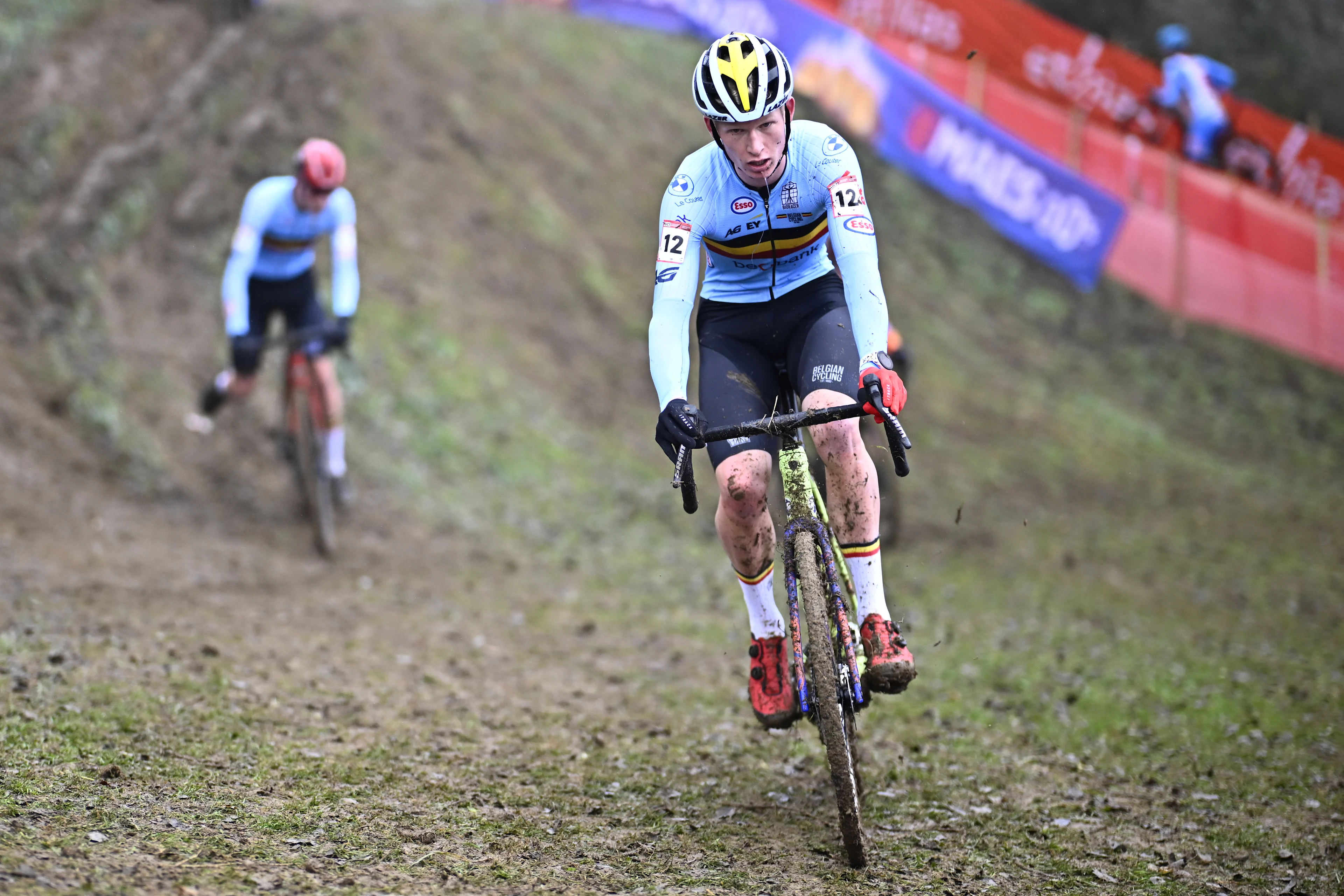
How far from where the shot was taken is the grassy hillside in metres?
5.28

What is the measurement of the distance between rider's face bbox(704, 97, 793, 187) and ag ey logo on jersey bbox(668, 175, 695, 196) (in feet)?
0.71

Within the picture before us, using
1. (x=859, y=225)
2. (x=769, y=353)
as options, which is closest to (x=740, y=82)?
(x=859, y=225)

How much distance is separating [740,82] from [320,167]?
17.7 feet

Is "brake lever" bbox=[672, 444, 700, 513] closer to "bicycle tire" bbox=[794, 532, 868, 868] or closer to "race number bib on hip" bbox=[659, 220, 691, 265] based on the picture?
"bicycle tire" bbox=[794, 532, 868, 868]

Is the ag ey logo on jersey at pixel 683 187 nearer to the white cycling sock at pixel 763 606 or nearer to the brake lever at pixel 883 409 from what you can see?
the brake lever at pixel 883 409

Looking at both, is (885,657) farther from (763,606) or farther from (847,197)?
(847,197)

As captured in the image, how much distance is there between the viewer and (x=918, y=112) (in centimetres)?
2122

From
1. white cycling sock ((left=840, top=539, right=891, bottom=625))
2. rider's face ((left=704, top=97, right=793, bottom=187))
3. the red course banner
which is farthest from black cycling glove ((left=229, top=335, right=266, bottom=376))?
the red course banner

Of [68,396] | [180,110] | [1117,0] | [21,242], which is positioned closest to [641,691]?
[68,396]

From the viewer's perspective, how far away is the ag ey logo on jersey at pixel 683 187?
5387mm

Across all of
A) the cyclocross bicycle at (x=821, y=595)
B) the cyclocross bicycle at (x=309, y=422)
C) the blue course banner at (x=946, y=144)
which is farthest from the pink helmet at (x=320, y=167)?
the blue course banner at (x=946, y=144)

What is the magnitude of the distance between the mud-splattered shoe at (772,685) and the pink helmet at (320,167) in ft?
19.4

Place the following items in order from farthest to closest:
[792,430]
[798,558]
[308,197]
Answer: [308,197] → [798,558] → [792,430]

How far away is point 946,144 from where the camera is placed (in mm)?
21438
